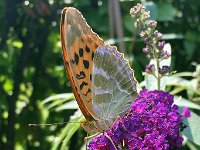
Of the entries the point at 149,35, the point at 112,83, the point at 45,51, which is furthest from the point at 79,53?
the point at 45,51

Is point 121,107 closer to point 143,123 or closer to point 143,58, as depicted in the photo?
point 143,123

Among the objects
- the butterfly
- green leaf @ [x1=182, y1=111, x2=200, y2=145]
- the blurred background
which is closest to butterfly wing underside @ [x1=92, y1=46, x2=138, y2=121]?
the butterfly

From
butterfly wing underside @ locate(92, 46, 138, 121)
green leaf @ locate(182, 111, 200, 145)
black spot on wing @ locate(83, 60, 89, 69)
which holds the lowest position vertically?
green leaf @ locate(182, 111, 200, 145)

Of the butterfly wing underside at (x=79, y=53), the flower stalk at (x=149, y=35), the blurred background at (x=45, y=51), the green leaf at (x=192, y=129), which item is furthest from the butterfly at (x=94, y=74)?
the blurred background at (x=45, y=51)

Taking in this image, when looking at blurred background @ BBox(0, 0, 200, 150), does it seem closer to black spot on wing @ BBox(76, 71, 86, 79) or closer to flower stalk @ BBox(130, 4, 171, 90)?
flower stalk @ BBox(130, 4, 171, 90)

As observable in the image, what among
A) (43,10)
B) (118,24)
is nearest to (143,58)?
(118,24)

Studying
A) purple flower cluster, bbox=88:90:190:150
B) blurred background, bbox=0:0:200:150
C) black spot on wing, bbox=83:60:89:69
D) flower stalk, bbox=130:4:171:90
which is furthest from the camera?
blurred background, bbox=0:0:200:150
